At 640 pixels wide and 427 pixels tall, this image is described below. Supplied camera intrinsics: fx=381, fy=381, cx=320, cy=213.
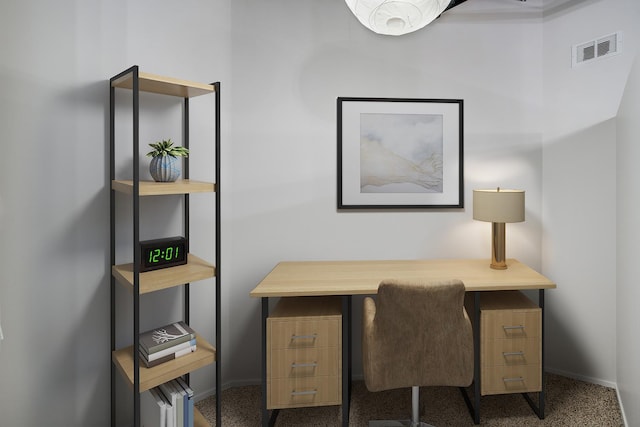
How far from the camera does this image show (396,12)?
138 centimetres

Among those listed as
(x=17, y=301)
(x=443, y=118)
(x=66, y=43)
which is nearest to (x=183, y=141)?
(x=66, y=43)

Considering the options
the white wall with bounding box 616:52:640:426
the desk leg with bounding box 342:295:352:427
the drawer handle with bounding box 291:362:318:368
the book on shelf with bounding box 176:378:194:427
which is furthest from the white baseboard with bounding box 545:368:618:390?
the book on shelf with bounding box 176:378:194:427

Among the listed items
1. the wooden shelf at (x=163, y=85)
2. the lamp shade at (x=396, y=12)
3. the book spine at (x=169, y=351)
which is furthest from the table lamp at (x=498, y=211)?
the book spine at (x=169, y=351)

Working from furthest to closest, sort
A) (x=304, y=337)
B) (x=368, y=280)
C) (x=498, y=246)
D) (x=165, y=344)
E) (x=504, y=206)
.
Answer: (x=498, y=246), (x=504, y=206), (x=368, y=280), (x=304, y=337), (x=165, y=344)

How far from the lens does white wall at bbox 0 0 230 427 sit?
5.16 ft

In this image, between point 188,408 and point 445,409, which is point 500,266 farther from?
point 188,408

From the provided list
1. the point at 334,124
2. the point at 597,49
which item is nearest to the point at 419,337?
the point at 334,124

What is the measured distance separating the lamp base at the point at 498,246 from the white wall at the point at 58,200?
6.92 feet

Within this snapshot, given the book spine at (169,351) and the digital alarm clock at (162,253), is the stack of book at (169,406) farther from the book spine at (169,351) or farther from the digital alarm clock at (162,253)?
the digital alarm clock at (162,253)

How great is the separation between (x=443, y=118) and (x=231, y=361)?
2.21 metres

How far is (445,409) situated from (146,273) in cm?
186

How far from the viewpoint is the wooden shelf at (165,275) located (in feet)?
5.41

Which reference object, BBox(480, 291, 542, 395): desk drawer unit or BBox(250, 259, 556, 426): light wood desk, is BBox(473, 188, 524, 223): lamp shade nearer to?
BBox(250, 259, 556, 426): light wood desk

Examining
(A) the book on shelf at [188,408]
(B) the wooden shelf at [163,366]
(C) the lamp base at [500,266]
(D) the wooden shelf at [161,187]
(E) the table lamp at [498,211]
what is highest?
(D) the wooden shelf at [161,187]
